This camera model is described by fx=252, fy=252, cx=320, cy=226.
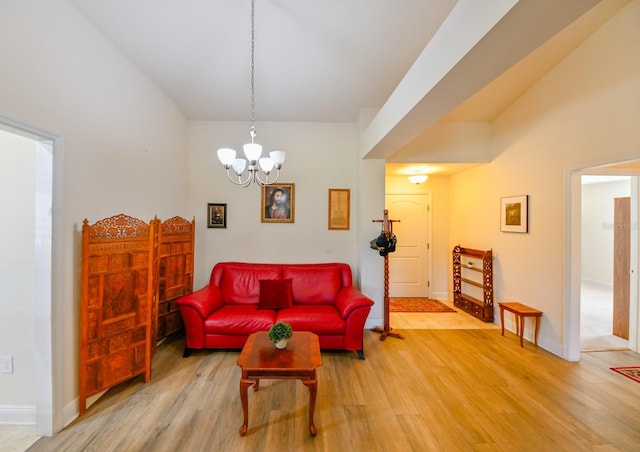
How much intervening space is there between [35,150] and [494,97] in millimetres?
5025

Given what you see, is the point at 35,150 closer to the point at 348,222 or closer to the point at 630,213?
the point at 348,222

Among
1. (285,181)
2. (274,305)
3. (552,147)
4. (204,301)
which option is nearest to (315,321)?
(274,305)

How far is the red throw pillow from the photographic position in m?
3.32

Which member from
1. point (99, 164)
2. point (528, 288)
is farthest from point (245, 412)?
point (528, 288)

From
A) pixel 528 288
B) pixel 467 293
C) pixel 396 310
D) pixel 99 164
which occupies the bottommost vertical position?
pixel 396 310

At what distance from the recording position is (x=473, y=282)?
14.5 ft

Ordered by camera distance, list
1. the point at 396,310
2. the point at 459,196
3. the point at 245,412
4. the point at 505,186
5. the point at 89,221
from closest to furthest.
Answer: the point at 245,412 → the point at 89,221 → the point at 505,186 → the point at 396,310 → the point at 459,196

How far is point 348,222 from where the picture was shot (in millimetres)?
4035

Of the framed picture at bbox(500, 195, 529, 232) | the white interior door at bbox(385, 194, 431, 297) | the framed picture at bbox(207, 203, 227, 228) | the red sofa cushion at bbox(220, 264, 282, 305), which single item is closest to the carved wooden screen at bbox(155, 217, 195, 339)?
the framed picture at bbox(207, 203, 227, 228)

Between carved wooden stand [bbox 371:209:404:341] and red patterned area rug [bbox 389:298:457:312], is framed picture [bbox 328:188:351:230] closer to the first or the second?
carved wooden stand [bbox 371:209:404:341]

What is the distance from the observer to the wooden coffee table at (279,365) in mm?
1821

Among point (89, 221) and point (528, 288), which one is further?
point (528, 288)

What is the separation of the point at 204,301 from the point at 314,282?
56.7 inches

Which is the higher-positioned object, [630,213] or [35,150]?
[35,150]
